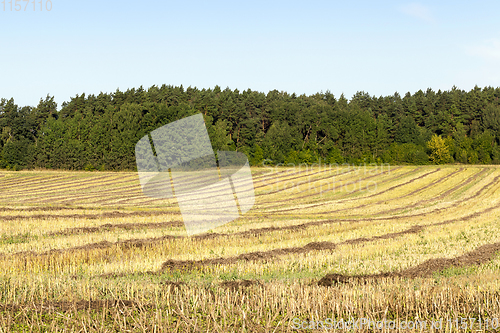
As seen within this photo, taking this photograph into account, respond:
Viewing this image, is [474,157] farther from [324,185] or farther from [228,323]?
[228,323]

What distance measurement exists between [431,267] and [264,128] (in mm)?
94755

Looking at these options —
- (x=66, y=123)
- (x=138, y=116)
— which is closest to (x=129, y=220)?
(x=138, y=116)

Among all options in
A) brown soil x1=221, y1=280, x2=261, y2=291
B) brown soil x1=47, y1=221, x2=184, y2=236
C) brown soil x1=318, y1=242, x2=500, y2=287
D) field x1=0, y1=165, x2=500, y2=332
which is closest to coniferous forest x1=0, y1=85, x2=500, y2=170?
brown soil x1=47, y1=221, x2=184, y2=236

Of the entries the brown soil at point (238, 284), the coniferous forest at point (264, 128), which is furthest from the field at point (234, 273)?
the coniferous forest at point (264, 128)

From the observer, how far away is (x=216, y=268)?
11.8 m

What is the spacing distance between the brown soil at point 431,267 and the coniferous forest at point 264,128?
64.7 metres

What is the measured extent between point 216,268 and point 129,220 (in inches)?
491

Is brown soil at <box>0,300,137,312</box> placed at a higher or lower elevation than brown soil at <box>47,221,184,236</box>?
higher

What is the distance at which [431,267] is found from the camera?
38.6 ft

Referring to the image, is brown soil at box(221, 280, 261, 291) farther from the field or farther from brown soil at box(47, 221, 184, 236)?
brown soil at box(47, 221, 184, 236)

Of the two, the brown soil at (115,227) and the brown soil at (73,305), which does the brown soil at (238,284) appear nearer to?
the brown soil at (73,305)

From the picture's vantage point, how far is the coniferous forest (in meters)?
82.6

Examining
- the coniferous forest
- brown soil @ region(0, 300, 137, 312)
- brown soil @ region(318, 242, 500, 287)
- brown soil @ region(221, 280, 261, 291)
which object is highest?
the coniferous forest

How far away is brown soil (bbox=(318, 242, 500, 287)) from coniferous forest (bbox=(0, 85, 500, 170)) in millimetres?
64663
